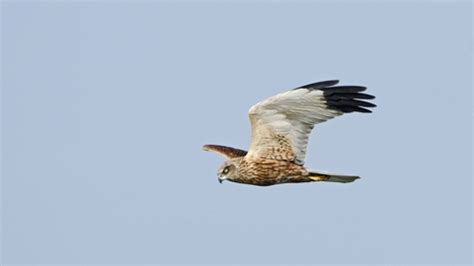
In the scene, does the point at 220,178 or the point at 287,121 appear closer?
the point at 287,121

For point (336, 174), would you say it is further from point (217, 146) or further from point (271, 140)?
point (217, 146)

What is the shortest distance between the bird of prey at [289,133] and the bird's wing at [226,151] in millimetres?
1595

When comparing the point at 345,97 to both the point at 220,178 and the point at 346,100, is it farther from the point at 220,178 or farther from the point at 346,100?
the point at 220,178

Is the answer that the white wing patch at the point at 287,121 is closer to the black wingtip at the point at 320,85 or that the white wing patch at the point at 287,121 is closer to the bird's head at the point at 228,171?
the black wingtip at the point at 320,85

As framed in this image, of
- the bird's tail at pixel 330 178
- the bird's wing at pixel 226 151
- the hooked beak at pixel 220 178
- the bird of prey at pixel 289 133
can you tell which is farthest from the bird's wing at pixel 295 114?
the bird's wing at pixel 226 151

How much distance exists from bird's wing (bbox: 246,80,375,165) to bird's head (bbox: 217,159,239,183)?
0.26m

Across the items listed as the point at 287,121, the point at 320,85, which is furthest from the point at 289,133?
the point at 320,85

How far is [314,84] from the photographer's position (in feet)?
91.4

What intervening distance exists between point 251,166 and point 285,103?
106cm

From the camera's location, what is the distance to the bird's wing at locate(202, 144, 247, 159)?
30.0 metres

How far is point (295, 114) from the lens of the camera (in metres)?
28.0

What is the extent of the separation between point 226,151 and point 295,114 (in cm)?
260

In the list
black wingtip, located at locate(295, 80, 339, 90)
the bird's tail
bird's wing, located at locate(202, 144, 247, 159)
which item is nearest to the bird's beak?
the bird's tail

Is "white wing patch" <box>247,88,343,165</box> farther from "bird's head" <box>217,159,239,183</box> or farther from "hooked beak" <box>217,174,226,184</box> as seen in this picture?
"hooked beak" <box>217,174,226,184</box>
